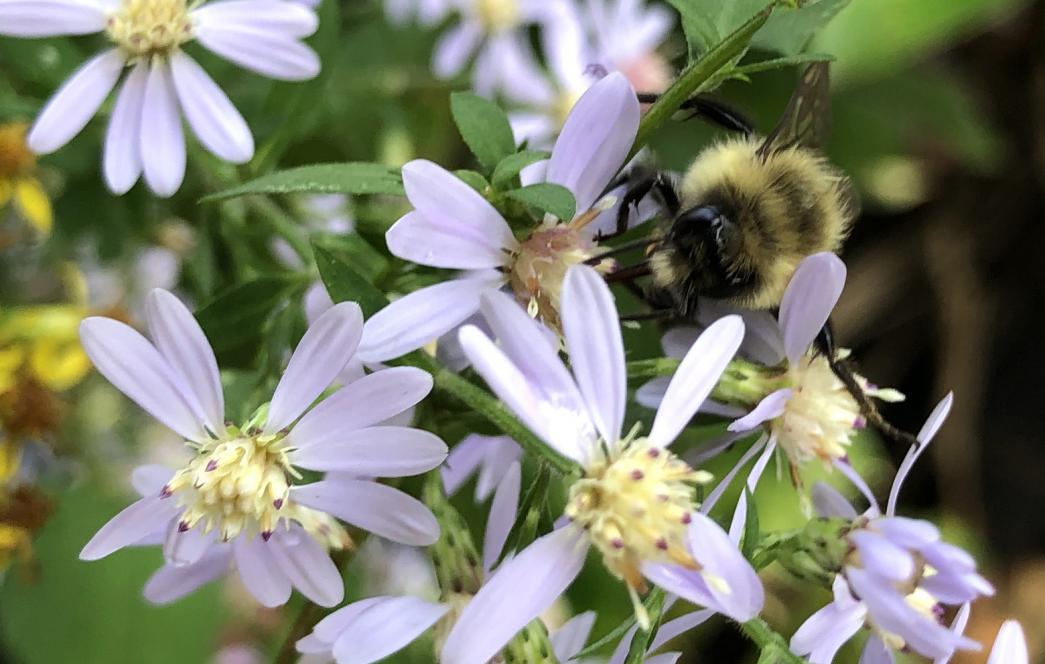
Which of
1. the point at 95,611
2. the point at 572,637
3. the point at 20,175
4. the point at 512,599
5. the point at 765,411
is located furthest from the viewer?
the point at 95,611

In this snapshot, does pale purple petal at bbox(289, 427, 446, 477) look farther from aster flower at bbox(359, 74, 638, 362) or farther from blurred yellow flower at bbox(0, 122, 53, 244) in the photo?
blurred yellow flower at bbox(0, 122, 53, 244)

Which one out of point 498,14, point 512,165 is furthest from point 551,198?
point 498,14

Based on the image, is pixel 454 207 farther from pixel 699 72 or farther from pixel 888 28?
pixel 888 28

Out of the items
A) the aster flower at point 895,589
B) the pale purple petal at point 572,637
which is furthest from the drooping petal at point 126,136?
the aster flower at point 895,589

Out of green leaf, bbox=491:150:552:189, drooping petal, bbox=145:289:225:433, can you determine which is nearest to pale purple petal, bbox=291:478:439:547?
drooping petal, bbox=145:289:225:433

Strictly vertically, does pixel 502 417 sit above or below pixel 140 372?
below

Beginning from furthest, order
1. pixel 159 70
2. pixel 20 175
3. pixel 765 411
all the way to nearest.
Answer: pixel 20 175 → pixel 159 70 → pixel 765 411
